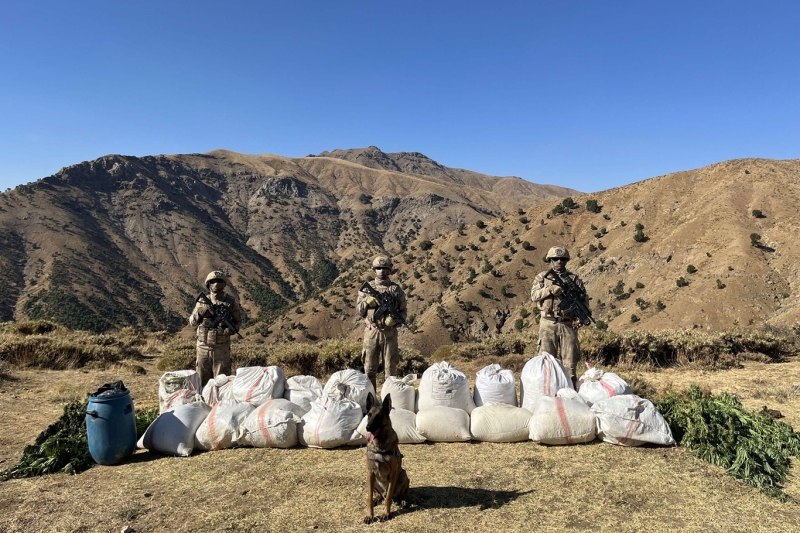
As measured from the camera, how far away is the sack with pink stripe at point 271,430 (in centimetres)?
528

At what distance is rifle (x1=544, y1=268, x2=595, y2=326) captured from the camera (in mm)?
6973

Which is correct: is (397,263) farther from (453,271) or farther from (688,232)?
(688,232)

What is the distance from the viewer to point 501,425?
17.8ft

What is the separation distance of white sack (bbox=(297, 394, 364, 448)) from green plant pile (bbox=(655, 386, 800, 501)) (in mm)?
3697

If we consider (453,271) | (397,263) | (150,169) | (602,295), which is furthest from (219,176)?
(602,295)

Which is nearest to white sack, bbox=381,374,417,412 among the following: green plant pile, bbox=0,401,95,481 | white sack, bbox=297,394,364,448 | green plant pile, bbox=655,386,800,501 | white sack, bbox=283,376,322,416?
white sack, bbox=297,394,364,448

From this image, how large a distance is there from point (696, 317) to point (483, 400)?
3157 centimetres

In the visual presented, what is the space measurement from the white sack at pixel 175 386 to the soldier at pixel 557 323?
5128 millimetres

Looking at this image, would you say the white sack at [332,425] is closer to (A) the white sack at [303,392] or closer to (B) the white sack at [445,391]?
(A) the white sack at [303,392]

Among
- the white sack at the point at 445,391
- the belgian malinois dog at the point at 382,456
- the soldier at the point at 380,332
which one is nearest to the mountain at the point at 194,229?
the soldier at the point at 380,332

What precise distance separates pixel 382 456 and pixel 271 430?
87.4 inches

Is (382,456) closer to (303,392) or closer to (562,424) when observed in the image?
(562,424)

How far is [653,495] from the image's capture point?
4.09m

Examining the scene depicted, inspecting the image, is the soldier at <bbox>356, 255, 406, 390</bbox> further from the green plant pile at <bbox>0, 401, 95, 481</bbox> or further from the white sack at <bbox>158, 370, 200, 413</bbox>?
the green plant pile at <bbox>0, 401, 95, 481</bbox>
